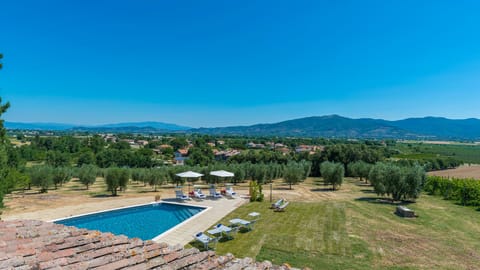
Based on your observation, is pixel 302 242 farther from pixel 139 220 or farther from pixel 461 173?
pixel 461 173

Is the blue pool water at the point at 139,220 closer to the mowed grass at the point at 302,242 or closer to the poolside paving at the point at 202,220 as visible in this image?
the poolside paving at the point at 202,220

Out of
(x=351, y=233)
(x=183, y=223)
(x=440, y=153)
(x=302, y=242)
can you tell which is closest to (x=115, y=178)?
(x=183, y=223)

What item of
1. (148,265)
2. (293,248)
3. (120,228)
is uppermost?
(148,265)

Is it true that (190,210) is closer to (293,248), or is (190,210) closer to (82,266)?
(293,248)

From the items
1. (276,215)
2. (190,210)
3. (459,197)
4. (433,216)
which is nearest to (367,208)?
(433,216)

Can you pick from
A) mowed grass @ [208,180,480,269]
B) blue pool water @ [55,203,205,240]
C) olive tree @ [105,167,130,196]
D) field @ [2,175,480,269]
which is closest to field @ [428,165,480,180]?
field @ [2,175,480,269]

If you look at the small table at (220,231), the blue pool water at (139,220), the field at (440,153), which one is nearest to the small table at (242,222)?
the small table at (220,231)
